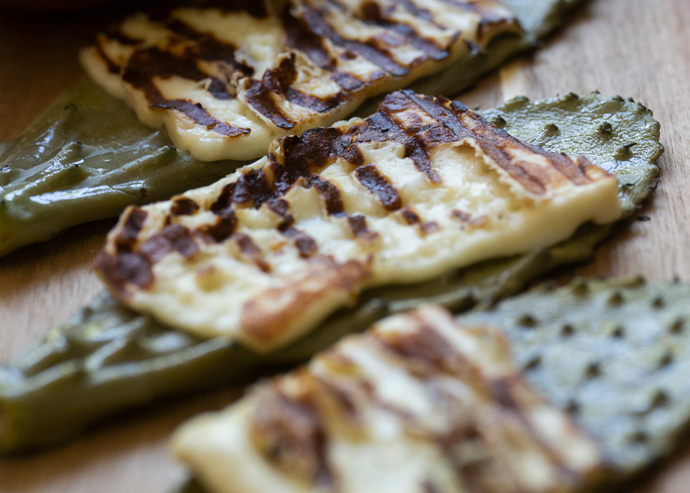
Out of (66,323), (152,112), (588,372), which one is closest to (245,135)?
(152,112)

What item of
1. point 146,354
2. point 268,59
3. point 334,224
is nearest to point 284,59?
point 268,59

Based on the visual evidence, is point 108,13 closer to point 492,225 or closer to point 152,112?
point 152,112

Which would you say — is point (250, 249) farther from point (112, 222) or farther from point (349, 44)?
point (349, 44)

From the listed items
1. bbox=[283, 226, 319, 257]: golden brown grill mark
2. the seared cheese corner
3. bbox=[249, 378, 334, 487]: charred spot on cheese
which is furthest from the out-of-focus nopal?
bbox=[249, 378, 334, 487]: charred spot on cheese

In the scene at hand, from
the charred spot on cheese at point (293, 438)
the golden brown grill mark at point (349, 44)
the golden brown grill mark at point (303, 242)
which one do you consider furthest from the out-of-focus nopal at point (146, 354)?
the golden brown grill mark at point (349, 44)

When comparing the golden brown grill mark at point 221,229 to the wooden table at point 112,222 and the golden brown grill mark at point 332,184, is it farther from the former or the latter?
the wooden table at point 112,222
